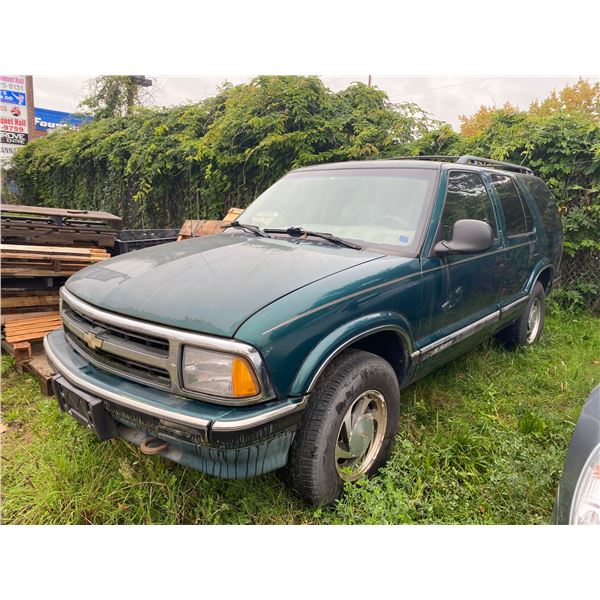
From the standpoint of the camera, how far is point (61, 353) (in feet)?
8.14

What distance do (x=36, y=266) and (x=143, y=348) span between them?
2.63m

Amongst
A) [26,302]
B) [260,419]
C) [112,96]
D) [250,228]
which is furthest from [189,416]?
[112,96]

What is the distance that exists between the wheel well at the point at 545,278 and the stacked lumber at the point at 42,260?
4.66m

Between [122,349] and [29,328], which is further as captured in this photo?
[29,328]

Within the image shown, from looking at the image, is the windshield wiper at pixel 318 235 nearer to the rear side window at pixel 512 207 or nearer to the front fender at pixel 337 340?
the front fender at pixel 337 340

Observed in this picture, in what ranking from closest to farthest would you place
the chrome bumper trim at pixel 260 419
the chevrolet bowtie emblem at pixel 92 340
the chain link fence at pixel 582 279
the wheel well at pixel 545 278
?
the chrome bumper trim at pixel 260 419, the chevrolet bowtie emblem at pixel 92 340, the wheel well at pixel 545 278, the chain link fence at pixel 582 279

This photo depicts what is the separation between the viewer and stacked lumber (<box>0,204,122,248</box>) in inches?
163

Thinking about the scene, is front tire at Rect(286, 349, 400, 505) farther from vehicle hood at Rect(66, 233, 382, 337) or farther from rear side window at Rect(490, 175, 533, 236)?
rear side window at Rect(490, 175, 533, 236)

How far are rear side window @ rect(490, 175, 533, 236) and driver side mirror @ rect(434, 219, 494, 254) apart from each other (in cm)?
122

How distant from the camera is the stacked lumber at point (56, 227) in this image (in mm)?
4148

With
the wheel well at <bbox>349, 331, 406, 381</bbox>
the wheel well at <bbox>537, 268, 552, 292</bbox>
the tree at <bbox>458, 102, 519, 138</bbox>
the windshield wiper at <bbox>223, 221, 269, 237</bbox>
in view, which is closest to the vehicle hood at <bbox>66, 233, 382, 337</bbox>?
Answer: the windshield wiper at <bbox>223, 221, 269, 237</bbox>

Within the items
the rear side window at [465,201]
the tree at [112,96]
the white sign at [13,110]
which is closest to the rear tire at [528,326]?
the rear side window at [465,201]

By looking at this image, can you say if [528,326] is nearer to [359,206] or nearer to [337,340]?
[359,206]

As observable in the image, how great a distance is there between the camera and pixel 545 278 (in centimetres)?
473
